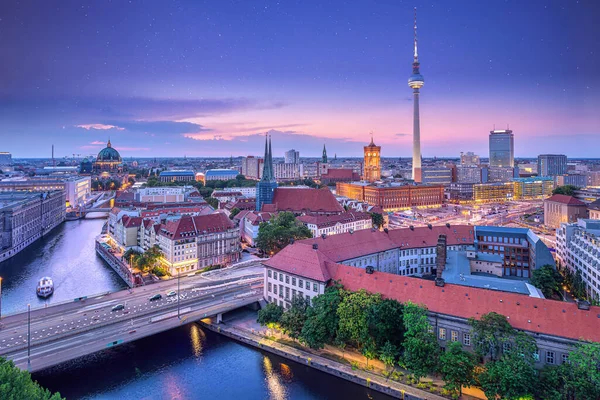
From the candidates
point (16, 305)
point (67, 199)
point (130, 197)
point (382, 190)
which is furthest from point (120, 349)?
point (67, 199)

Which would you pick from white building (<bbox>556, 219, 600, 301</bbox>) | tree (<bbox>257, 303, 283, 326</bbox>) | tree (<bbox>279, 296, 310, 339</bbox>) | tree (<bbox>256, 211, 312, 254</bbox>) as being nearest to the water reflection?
tree (<bbox>279, 296, 310, 339</bbox>)

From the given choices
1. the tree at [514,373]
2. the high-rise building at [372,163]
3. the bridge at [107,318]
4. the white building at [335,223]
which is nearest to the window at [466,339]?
the tree at [514,373]

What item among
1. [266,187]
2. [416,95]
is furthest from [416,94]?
[266,187]

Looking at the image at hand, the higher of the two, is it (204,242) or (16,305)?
(204,242)

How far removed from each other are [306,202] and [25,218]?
55951 millimetres

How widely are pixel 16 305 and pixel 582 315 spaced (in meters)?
55.4

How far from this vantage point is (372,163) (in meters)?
168

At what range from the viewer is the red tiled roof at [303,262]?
36312 millimetres

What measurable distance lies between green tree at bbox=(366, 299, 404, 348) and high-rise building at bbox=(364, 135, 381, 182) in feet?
458

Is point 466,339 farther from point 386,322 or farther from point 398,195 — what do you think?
point 398,195

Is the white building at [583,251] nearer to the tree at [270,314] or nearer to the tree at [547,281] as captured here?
the tree at [547,281]

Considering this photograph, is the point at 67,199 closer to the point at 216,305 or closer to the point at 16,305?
the point at 16,305

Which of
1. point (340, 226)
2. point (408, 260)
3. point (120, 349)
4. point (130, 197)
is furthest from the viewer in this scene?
point (130, 197)

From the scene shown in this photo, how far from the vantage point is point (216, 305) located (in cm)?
4053
